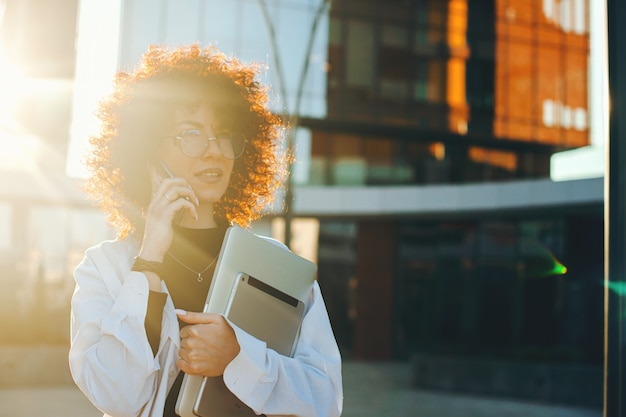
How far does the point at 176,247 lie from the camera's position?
2.62 m

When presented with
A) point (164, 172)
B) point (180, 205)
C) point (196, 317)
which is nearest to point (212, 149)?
point (164, 172)

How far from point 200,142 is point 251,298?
57 centimetres

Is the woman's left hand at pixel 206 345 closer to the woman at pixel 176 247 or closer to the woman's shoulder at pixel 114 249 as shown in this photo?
the woman at pixel 176 247

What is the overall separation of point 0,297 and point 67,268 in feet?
6.55

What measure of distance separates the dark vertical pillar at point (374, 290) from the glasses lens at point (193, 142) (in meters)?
22.7

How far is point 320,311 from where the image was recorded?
7.98 ft

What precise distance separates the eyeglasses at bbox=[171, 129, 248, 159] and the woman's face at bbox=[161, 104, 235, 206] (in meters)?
0.01

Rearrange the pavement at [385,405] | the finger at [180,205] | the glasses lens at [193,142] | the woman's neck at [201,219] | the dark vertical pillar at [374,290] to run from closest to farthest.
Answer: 1. the finger at [180,205]
2. the glasses lens at [193,142]
3. the woman's neck at [201,219]
4. the pavement at [385,405]
5. the dark vertical pillar at [374,290]

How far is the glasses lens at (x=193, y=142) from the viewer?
250cm

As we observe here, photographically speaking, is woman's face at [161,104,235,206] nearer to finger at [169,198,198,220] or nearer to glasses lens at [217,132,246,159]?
glasses lens at [217,132,246,159]

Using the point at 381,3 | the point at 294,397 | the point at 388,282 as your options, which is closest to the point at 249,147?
the point at 294,397

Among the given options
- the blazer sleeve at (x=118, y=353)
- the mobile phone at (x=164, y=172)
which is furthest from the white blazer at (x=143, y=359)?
the mobile phone at (x=164, y=172)

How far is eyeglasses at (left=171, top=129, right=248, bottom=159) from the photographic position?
251 centimetres

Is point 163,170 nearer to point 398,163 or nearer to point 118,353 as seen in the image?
point 118,353
